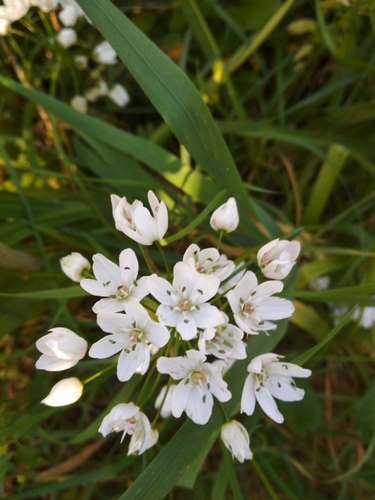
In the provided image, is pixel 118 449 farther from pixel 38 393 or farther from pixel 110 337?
pixel 110 337

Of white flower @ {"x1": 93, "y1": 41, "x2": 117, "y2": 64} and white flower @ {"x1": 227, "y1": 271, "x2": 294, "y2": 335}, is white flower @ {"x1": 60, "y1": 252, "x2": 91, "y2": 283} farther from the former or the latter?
white flower @ {"x1": 93, "y1": 41, "x2": 117, "y2": 64}

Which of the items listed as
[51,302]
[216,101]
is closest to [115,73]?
[216,101]

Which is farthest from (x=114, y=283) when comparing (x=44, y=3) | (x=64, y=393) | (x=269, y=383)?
(x=44, y=3)

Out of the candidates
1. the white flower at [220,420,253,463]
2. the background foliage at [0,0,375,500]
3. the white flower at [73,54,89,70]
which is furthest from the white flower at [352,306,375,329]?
the white flower at [73,54,89,70]

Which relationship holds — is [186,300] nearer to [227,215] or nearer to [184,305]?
[184,305]

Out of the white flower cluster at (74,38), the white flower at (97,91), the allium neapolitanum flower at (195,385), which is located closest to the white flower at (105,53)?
the white flower cluster at (74,38)

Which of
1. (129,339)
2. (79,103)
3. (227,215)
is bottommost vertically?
(129,339)

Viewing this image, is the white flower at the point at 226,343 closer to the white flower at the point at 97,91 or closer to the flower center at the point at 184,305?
the flower center at the point at 184,305
